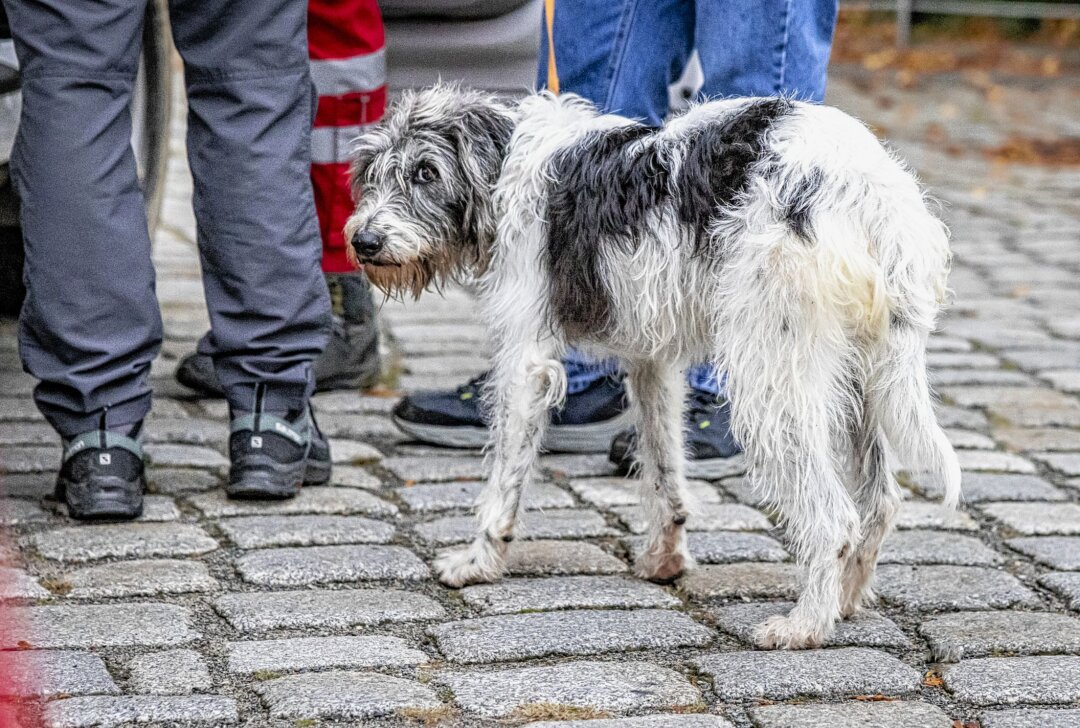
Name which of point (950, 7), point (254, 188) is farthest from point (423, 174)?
point (950, 7)

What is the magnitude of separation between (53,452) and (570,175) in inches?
73.4

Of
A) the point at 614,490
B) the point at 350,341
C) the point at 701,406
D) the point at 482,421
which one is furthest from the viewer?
the point at 350,341

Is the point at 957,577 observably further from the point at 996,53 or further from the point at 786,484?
the point at 996,53

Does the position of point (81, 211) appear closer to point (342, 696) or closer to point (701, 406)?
point (342, 696)

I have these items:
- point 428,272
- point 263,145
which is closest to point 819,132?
point 428,272

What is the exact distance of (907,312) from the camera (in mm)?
3139

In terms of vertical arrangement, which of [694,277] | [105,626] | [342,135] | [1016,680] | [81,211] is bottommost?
[105,626]

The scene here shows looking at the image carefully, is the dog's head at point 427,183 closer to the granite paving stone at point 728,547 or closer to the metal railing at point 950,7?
the granite paving stone at point 728,547

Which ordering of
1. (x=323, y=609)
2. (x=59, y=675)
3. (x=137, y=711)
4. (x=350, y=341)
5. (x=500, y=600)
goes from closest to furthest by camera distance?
(x=137, y=711), (x=59, y=675), (x=323, y=609), (x=500, y=600), (x=350, y=341)

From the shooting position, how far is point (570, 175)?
347 centimetres

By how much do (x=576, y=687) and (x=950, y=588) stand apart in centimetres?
109

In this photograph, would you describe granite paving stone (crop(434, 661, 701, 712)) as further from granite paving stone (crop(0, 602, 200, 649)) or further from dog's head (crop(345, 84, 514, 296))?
dog's head (crop(345, 84, 514, 296))

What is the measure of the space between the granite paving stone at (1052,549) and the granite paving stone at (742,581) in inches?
24.2

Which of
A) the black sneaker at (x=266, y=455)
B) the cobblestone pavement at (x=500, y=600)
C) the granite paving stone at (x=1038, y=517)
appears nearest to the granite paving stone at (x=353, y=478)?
the cobblestone pavement at (x=500, y=600)
